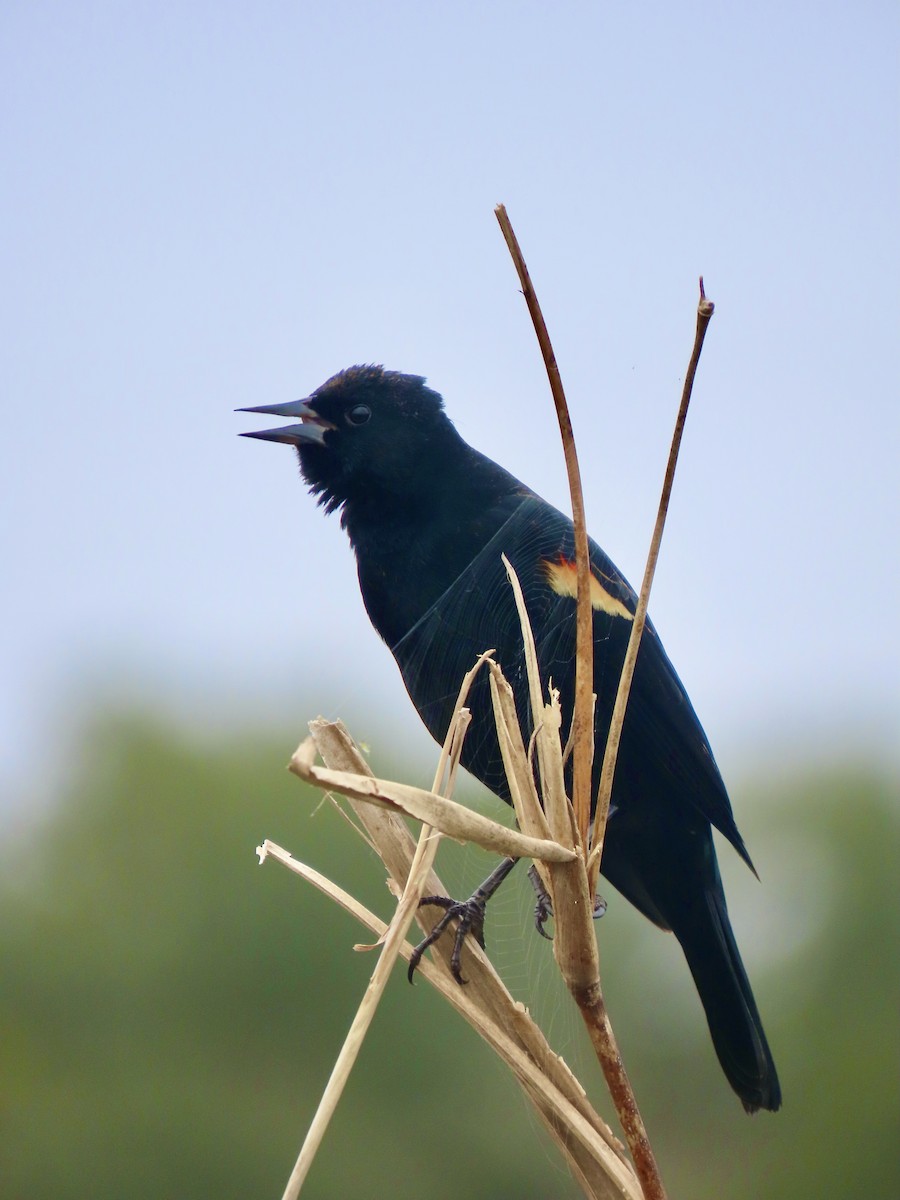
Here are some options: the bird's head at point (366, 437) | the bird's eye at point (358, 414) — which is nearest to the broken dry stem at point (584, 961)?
the bird's head at point (366, 437)

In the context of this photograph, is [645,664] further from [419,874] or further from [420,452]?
[419,874]

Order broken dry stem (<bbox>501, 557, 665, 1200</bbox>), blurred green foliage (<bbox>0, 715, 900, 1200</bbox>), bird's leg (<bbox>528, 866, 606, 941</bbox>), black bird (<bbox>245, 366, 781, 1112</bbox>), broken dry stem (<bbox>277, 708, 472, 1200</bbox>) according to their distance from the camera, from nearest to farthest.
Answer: broken dry stem (<bbox>277, 708, 472, 1200</bbox>), broken dry stem (<bbox>501, 557, 665, 1200</bbox>), black bird (<bbox>245, 366, 781, 1112</bbox>), bird's leg (<bbox>528, 866, 606, 941</bbox>), blurred green foliage (<bbox>0, 715, 900, 1200</bbox>)

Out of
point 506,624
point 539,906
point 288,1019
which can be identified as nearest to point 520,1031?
point 506,624

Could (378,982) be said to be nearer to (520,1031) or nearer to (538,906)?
(520,1031)

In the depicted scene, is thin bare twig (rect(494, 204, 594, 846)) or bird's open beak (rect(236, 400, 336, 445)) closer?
thin bare twig (rect(494, 204, 594, 846))

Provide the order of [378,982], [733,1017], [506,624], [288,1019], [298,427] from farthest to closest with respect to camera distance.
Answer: [288,1019], [298,427], [733,1017], [506,624], [378,982]

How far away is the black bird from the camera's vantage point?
7.50 ft

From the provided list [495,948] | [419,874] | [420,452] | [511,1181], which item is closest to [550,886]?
[419,874]

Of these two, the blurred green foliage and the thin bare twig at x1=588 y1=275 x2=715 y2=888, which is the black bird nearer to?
the thin bare twig at x1=588 y1=275 x2=715 y2=888

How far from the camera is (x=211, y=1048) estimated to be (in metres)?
21.7

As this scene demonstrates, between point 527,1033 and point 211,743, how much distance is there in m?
21.9

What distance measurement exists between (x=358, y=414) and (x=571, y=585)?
75cm

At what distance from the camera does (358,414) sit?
2.83 meters

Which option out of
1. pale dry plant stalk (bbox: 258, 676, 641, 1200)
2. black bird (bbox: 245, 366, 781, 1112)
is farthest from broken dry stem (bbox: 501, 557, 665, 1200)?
black bird (bbox: 245, 366, 781, 1112)
